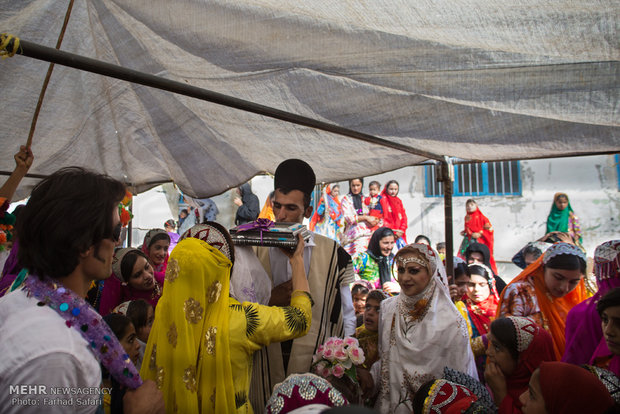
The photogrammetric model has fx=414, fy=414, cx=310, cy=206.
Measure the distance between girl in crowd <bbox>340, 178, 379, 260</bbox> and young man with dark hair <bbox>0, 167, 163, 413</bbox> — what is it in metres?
6.33

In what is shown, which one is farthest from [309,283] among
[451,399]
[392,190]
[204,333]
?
[392,190]

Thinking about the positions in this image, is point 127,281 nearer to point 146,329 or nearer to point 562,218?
point 146,329

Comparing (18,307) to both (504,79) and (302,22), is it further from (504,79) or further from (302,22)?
(504,79)

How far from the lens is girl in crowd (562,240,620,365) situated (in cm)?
278

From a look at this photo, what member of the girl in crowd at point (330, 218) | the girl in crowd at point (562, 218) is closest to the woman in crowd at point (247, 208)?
the girl in crowd at point (330, 218)

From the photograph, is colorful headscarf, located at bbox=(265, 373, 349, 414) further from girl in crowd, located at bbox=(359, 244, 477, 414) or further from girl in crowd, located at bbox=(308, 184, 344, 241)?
girl in crowd, located at bbox=(308, 184, 344, 241)

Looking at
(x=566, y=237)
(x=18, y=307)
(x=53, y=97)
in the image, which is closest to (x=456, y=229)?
(x=566, y=237)

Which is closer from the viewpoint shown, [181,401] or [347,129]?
[181,401]

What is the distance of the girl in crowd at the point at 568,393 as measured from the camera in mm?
1679

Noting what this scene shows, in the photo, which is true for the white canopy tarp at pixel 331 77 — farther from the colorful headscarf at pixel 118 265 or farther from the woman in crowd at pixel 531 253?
the woman in crowd at pixel 531 253

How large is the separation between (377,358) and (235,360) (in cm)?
180

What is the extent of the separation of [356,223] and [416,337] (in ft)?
20.3

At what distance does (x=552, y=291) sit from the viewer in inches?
142

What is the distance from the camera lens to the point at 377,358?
135 inches
